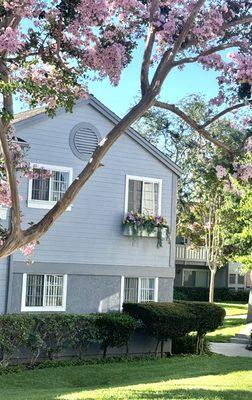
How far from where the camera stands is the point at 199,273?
45094mm

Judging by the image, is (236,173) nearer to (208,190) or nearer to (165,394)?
(165,394)

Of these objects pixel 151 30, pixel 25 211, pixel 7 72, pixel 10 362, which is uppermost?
pixel 151 30

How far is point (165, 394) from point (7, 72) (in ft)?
19.1

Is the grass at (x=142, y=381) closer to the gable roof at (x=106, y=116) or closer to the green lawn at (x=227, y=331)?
the green lawn at (x=227, y=331)

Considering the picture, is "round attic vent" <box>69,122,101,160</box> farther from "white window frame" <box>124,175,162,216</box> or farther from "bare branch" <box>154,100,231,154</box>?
"bare branch" <box>154,100,231,154</box>

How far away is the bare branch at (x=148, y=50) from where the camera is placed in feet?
26.2

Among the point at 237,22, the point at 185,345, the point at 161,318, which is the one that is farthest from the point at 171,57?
the point at 185,345

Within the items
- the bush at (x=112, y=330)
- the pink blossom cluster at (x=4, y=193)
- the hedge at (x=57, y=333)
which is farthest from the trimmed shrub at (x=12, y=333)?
the pink blossom cluster at (x=4, y=193)

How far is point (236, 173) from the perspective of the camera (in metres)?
8.11

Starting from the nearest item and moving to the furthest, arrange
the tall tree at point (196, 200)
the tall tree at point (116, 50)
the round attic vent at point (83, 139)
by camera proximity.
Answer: the tall tree at point (116, 50), the round attic vent at point (83, 139), the tall tree at point (196, 200)

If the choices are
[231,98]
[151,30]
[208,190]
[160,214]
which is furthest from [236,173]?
[208,190]

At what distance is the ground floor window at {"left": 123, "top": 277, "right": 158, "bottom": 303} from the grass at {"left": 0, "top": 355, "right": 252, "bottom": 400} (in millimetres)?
2041

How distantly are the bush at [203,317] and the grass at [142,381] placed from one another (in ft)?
2.62

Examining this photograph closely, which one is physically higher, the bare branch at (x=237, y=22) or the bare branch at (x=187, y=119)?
the bare branch at (x=237, y=22)
